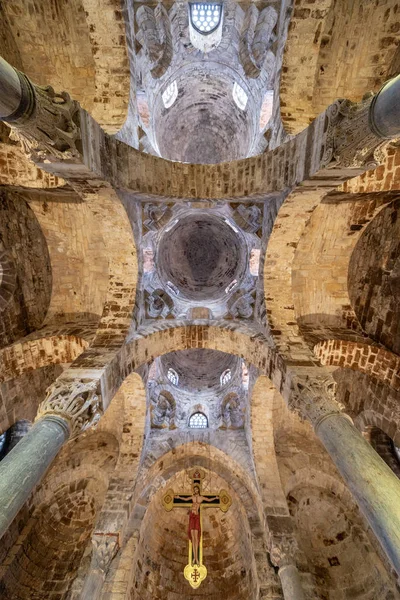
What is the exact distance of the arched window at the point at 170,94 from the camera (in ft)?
31.4

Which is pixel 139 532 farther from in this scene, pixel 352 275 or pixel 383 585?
pixel 352 275

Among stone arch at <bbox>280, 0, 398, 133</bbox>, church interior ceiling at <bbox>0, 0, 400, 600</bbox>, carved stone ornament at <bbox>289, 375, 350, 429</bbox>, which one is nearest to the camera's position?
carved stone ornament at <bbox>289, 375, 350, 429</bbox>

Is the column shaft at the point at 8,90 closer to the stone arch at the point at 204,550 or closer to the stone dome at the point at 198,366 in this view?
the stone arch at the point at 204,550

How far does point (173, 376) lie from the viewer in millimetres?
11727

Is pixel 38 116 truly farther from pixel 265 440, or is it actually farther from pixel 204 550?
pixel 204 550

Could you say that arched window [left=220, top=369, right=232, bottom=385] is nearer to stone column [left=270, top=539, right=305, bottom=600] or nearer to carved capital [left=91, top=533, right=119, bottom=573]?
stone column [left=270, top=539, right=305, bottom=600]

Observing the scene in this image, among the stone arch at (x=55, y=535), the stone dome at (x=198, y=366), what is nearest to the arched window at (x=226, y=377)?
the stone dome at (x=198, y=366)

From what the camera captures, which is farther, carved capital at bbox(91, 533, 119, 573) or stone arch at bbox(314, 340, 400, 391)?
stone arch at bbox(314, 340, 400, 391)

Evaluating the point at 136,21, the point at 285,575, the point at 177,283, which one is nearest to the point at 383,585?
the point at 285,575

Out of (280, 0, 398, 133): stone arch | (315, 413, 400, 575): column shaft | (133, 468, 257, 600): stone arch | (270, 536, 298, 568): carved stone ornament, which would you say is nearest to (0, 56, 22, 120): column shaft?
(280, 0, 398, 133): stone arch

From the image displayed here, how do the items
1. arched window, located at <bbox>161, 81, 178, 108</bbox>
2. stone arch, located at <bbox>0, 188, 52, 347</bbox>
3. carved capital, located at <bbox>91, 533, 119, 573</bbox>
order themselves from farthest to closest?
1. arched window, located at <bbox>161, 81, 178, 108</bbox>
2. stone arch, located at <bbox>0, 188, 52, 347</bbox>
3. carved capital, located at <bbox>91, 533, 119, 573</bbox>

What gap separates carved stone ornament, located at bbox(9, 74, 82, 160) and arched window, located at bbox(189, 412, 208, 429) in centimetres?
905

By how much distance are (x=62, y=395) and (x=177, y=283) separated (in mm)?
6341

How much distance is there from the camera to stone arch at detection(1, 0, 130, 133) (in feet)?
19.9
